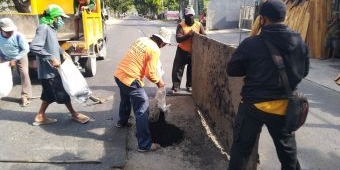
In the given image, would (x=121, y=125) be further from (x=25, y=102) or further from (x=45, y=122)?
(x=25, y=102)

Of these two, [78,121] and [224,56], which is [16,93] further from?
[224,56]

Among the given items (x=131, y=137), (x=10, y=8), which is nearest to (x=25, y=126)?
(x=131, y=137)

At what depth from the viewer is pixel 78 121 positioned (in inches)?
224

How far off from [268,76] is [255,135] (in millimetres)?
555

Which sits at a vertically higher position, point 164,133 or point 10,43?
point 10,43

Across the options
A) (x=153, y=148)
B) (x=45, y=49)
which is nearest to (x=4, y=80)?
(x=45, y=49)

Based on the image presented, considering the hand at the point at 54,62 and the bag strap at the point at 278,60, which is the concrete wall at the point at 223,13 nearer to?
the hand at the point at 54,62

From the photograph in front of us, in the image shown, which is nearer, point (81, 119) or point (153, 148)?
point (153, 148)

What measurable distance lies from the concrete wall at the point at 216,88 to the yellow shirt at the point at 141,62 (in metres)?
0.79

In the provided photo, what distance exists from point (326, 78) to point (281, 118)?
275 inches

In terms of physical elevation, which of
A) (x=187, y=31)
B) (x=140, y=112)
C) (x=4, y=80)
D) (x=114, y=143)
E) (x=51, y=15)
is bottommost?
(x=114, y=143)

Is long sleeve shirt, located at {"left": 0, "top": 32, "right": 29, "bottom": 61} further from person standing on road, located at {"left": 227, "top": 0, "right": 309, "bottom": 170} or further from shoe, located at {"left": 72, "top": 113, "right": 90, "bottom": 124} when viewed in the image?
person standing on road, located at {"left": 227, "top": 0, "right": 309, "bottom": 170}

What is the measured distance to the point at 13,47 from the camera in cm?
643

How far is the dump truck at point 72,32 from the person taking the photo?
8266 millimetres
